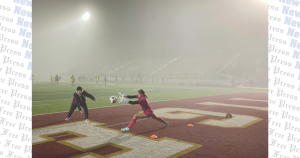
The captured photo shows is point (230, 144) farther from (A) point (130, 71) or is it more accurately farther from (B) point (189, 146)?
(A) point (130, 71)

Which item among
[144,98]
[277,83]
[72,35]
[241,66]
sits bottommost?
[144,98]

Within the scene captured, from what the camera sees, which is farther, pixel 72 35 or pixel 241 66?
pixel 72 35

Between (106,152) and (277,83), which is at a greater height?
(277,83)

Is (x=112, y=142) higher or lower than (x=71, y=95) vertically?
lower

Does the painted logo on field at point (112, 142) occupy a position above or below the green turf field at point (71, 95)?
below

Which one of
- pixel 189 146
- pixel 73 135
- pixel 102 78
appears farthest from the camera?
pixel 102 78

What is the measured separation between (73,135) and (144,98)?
2.65 metres

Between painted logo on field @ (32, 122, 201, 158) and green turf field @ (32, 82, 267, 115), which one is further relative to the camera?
green turf field @ (32, 82, 267, 115)

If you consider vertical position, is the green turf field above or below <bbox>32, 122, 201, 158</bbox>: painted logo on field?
above

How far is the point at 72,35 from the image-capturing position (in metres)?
62.8

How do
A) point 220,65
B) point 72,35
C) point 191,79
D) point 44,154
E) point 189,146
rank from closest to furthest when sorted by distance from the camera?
point 44,154 → point 189,146 → point 191,79 → point 220,65 → point 72,35

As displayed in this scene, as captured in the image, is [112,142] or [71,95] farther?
[71,95]

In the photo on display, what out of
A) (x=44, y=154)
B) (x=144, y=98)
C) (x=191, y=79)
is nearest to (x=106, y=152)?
(x=44, y=154)

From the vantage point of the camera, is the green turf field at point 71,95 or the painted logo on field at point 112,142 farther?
the green turf field at point 71,95
